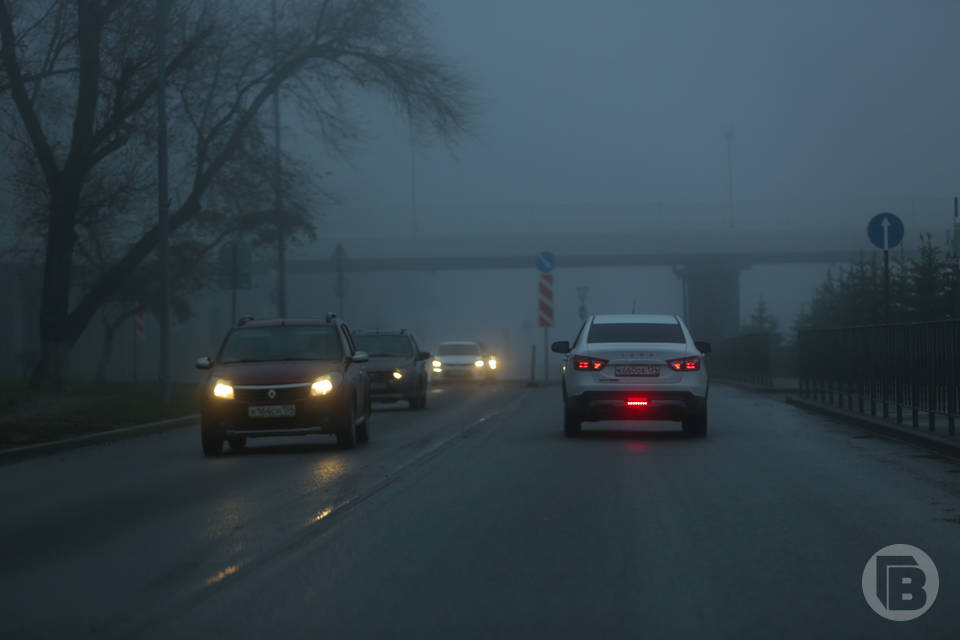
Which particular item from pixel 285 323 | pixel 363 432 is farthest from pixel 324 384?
pixel 363 432

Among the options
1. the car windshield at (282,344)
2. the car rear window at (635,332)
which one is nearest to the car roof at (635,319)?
the car rear window at (635,332)

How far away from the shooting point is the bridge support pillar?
71.0 m

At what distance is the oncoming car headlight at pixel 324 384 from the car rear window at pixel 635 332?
3703 millimetres

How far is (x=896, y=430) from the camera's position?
17500 mm

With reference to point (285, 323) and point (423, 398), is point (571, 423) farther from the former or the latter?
point (423, 398)

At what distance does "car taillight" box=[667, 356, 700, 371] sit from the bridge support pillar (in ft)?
175

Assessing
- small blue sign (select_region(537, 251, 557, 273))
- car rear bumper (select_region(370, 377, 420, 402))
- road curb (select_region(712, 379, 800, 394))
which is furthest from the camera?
small blue sign (select_region(537, 251, 557, 273))

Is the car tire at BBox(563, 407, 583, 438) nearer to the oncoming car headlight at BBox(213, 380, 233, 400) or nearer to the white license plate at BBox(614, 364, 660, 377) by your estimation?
the white license plate at BBox(614, 364, 660, 377)

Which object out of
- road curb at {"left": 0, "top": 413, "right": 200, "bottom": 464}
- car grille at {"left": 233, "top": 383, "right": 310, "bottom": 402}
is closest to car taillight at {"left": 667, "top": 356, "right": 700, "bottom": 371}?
car grille at {"left": 233, "top": 383, "right": 310, "bottom": 402}

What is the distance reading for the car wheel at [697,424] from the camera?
17.9 m

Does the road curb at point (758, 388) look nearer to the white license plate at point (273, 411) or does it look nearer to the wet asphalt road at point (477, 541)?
the wet asphalt road at point (477, 541)

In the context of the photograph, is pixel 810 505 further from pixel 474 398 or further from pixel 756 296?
pixel 756 296

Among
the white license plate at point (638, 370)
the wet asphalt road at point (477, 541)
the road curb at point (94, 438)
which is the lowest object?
the wet asphalt road at point (477, 541)

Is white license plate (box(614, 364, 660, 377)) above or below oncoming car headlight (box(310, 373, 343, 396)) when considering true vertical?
above
